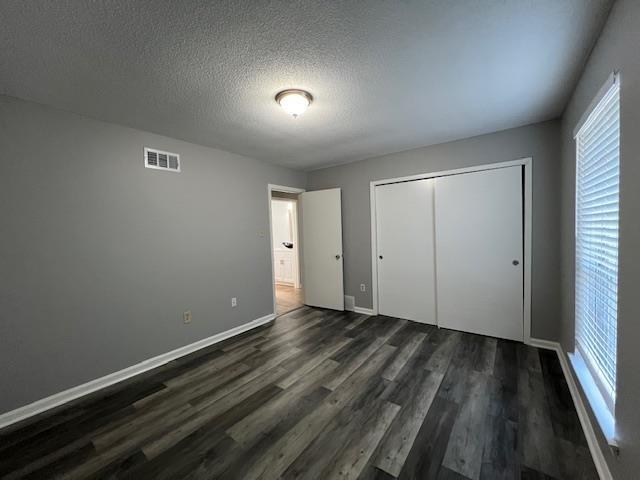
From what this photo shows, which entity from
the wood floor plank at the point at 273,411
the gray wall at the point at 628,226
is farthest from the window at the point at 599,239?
the wood floor plank at the point at 273,411

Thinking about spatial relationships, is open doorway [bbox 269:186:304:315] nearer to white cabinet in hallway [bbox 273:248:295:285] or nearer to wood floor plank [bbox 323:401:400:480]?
white cabinet in hallway [bbox 273:248:295:285]

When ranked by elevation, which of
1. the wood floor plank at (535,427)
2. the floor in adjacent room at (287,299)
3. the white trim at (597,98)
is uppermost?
the white trim at (597,98)

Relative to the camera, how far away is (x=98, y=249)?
7.35 feet

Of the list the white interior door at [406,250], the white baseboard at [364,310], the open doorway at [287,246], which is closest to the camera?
the white interior door at [406,250]

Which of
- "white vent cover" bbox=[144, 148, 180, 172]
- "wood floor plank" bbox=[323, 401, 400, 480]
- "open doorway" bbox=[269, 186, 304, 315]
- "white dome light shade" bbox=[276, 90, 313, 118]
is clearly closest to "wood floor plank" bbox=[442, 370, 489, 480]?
"wood floor plank" bbox=[323, 401, 400, 480]

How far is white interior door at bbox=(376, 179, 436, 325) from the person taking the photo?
3359 millimetres

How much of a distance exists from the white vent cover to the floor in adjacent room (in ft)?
8.58

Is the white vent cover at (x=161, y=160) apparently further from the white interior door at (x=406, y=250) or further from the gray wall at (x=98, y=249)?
the white interior door at (x=406, y=250)

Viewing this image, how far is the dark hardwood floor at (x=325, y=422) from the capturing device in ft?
4.61

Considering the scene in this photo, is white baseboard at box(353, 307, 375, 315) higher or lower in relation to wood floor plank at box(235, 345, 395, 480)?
higher

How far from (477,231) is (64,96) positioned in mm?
4051

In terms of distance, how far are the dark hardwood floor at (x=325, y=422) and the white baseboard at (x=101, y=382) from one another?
97 mm

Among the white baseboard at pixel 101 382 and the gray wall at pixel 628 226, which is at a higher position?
the gray wall at pixel 628 226

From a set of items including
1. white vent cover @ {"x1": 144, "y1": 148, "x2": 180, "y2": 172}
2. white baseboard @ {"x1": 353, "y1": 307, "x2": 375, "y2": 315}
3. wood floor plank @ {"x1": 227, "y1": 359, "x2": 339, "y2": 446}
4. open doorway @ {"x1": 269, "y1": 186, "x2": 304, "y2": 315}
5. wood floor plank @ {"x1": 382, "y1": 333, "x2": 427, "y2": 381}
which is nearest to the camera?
wood floor plank @ {"x1": 227, "y1": 359, "x2": 339, "y2": 446}
